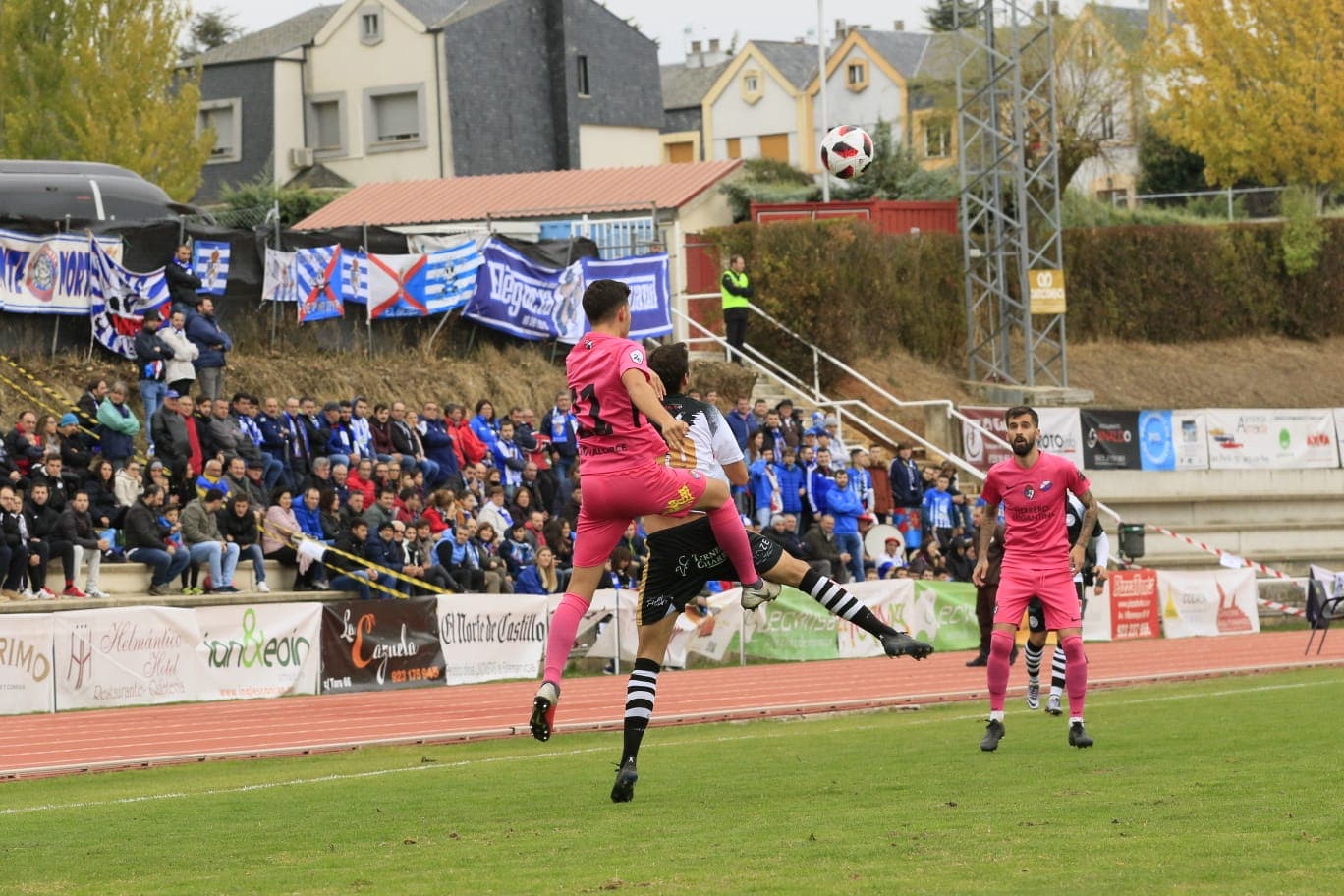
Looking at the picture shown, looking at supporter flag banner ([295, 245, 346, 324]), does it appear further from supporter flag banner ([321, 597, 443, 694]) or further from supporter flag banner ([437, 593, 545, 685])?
supporter flag banner ([321, 597, 443, 694])

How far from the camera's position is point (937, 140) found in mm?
75375

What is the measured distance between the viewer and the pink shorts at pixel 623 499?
9.66 meters

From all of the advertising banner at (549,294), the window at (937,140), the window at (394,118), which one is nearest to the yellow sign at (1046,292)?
the advertising banner at (549,294)

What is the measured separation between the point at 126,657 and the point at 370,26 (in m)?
43.2

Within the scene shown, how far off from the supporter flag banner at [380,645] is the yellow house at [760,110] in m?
69.1

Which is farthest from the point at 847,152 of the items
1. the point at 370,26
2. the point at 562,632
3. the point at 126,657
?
the point at 370,26

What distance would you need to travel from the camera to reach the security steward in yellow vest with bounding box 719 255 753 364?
34.9m

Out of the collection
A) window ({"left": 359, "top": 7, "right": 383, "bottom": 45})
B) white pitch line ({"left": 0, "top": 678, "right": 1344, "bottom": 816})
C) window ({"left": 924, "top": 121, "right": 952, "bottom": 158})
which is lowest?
→ white pitch line ({"left": 0, "top": 678, "right": 1344, "bottom": 816})

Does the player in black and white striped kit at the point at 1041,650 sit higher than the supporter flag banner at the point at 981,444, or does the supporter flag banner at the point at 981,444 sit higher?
the supporter flag banner at the point at 981,444

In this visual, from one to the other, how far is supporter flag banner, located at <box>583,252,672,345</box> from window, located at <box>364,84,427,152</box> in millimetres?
26456

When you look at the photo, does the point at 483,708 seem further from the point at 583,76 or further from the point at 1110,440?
the point at 583,76

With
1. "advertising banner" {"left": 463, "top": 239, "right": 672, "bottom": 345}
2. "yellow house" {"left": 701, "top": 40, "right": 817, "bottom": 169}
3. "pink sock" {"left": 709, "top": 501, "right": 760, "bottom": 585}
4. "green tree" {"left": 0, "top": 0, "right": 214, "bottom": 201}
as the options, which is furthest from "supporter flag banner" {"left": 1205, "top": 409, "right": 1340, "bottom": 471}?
"yellow house" {"left": 701, "top": 40, "right": 817, "bottom": 169}

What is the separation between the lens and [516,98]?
60406 millimetres

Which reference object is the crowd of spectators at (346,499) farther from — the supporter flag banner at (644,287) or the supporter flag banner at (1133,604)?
the supporter flag banner at (644,287)
